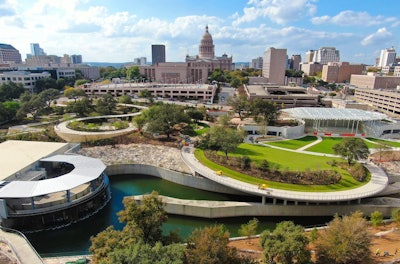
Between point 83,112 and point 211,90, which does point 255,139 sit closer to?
point 83,112

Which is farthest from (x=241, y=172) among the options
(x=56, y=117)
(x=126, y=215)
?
(x=56, y=117)

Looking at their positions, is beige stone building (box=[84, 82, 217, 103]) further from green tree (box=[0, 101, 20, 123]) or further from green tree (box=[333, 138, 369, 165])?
green tree (box=[333, 138, 369, 165])

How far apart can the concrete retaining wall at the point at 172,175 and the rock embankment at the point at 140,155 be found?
108 centimetres

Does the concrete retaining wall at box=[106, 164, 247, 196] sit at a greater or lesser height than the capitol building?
lesser

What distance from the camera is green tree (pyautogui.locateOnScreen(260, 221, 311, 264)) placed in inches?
786

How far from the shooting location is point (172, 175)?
44.2m

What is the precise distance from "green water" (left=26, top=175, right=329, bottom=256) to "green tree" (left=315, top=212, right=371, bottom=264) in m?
10.9

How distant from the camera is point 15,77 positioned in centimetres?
11588

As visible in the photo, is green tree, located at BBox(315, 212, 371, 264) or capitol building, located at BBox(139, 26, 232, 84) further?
capitol building, located at BBox(139, 26, 232, 84)

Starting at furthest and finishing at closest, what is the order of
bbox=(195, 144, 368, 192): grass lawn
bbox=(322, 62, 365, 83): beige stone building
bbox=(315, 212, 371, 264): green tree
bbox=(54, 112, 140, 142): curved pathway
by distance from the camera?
bbox=(322, 62, 365, 83): beige stone building, bbox=(54, 112, 140, 142): curved pathway, bbox=(195, 144, 368, 192): grass lawn, bbox=(315, 212, 371, 264): green tree

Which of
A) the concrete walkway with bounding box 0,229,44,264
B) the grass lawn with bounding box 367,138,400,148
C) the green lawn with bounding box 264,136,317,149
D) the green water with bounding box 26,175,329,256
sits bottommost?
the green water with bounding box 26,175,329,256

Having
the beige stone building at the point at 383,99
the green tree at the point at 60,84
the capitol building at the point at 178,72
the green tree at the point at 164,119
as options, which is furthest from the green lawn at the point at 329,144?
the green tree at the point at 60,84

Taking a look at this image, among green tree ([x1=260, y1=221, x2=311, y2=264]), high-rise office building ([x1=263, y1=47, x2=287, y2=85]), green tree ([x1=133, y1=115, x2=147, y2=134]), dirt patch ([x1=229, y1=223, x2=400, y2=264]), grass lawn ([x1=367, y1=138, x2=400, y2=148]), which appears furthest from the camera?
high-rise office building ([x1=263, y1=47, x2=287, y2=85])

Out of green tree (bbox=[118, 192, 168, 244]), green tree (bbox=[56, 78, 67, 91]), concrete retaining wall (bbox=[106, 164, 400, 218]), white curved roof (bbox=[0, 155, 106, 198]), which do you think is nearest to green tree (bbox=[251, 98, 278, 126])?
concrete retaining wall (bbox=[106, 164, 400, 218])
